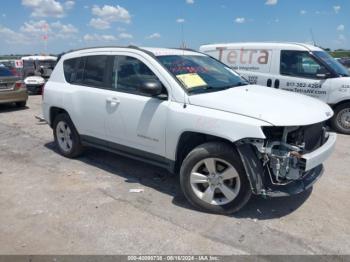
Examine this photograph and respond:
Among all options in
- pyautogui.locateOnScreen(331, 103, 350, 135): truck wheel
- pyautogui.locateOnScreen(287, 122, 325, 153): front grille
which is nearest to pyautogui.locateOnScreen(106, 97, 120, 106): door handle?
pyautogui.locateOnScreen(287, 122, 325, 153): front grille

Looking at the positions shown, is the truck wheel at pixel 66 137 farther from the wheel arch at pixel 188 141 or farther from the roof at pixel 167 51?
the wheel arch at pixel 188 141

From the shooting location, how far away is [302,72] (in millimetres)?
8133

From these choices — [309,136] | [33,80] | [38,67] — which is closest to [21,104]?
[33,80]

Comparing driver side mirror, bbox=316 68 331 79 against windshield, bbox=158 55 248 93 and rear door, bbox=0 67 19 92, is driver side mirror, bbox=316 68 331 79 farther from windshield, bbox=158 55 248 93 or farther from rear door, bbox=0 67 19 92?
rear door, bbox=0 67 19 92

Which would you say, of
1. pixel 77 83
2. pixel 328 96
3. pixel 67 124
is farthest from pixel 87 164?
pixel 328 96

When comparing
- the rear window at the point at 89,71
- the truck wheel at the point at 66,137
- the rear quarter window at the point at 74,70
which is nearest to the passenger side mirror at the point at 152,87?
the rear window at the point at 89,71

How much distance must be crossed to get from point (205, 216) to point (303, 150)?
1.28 m

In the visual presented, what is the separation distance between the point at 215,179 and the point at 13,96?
9.39 meters

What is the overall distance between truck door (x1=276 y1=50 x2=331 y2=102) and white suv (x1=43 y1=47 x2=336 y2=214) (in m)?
3.55

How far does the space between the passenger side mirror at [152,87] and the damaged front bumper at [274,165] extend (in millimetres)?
1219

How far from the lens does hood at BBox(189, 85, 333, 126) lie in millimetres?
3562

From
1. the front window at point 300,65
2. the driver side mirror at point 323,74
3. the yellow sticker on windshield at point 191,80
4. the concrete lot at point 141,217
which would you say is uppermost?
the front window at point 300,65

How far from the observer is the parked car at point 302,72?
25.7 feet

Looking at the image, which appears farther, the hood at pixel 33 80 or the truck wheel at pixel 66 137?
the hood at pixel 33 80
